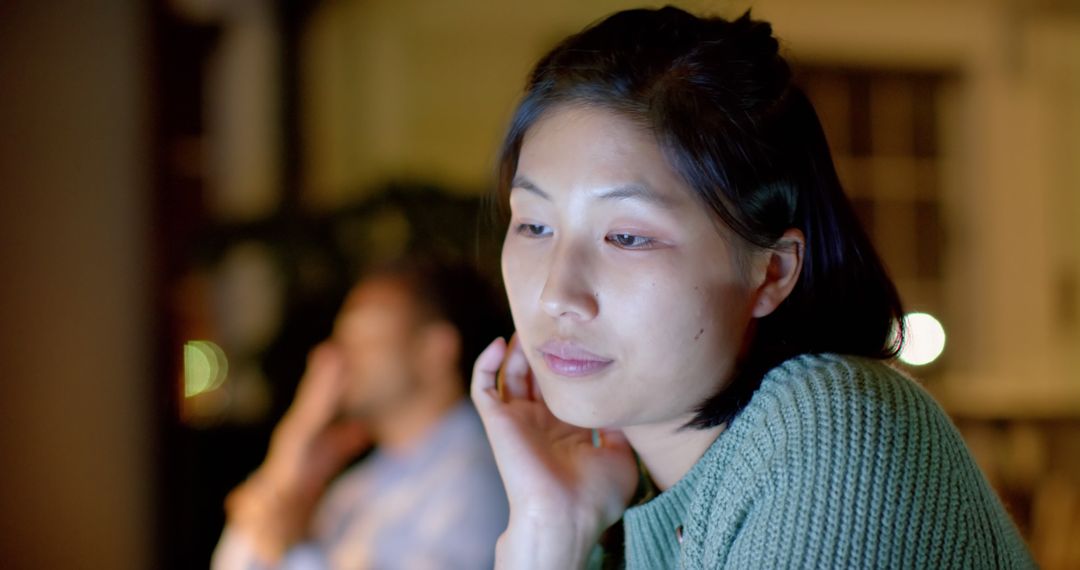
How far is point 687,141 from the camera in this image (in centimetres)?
73

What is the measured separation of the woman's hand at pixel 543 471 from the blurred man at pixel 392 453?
56 cm

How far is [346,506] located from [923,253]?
2.77m

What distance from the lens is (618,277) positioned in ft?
2.37

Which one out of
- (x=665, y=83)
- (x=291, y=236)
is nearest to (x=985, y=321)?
(x=291, y=236)

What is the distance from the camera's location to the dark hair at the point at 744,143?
73 centimetres

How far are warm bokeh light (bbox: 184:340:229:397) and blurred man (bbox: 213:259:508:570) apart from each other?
2.11 feet

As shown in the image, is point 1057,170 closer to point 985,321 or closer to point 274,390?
point 985,321

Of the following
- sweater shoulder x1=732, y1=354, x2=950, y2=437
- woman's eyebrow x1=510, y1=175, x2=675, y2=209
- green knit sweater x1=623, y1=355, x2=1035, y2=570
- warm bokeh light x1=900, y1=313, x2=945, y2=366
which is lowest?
warm bokeh light x1=900, y1=313, x2=945, y2=366

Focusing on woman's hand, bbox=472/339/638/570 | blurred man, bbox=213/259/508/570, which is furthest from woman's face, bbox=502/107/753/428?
blurred man, bbox=213/259/508/570

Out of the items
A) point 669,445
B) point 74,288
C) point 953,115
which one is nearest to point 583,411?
point 669,445

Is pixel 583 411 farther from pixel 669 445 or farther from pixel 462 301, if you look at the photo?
pixel 462 301

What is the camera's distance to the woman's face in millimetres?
722

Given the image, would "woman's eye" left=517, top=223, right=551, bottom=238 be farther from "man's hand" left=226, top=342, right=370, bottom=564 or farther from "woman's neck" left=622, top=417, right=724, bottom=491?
"man's hand" left=226, top=342, right=370, bottom=564

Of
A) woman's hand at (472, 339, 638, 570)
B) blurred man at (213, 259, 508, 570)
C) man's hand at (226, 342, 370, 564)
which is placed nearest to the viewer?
woman's hand at (472, 339, 638, 570)
